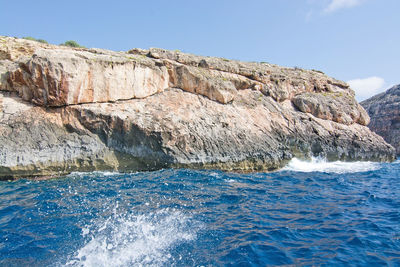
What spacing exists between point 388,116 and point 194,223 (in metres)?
47.3

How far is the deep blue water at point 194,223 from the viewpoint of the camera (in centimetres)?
527

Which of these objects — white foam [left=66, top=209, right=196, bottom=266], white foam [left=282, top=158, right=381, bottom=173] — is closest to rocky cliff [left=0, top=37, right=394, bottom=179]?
white foam [left=282, top=158, right=381, bottom=173]

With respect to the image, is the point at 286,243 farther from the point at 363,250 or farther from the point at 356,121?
the point at 356,121

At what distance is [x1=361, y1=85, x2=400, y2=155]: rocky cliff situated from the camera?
3941cm

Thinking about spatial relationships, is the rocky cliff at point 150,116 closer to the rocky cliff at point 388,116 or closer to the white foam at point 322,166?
the white foam at point 322,166

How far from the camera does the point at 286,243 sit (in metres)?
5.98

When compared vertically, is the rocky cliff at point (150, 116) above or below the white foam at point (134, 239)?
above

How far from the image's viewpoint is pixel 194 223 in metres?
6.95

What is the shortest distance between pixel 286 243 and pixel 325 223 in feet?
6.64

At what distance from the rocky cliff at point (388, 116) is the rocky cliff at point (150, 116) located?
70.6 ft

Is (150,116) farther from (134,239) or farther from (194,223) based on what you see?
(134,239)

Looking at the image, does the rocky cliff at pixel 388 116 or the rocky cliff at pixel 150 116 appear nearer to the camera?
the rocky cliff at pixel 150 116

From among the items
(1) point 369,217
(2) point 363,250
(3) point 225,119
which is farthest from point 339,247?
(3) point 225,119

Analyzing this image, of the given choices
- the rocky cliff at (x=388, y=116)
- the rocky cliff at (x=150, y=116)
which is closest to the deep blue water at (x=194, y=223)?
the rocky cliff at (x=150, y=116)
